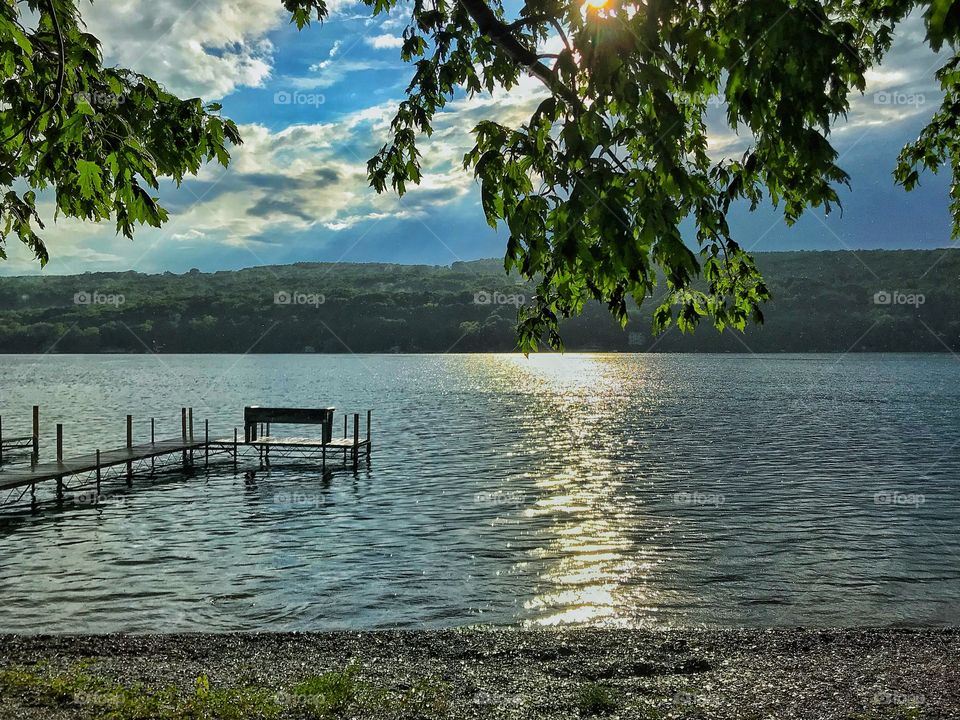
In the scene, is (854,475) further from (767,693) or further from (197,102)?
(197,102)

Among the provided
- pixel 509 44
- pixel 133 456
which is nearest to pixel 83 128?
pixel 509 44

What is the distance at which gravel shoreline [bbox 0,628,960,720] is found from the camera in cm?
999

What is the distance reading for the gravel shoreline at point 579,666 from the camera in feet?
32.8

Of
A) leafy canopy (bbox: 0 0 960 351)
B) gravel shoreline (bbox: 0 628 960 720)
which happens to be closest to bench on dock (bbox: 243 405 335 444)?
gravel shoreline (bbox: 0 628 960 720)

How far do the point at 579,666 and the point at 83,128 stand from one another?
996 centimetres

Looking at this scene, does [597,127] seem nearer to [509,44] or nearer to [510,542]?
[509,44]

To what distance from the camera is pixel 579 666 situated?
1184 centimetres

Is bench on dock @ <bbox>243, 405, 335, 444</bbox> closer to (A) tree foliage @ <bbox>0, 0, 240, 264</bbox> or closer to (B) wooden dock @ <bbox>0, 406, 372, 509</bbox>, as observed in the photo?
(B) wooden dock @ <bbox>0, 406, 372, 509</bbox>

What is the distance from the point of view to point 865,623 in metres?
16.3

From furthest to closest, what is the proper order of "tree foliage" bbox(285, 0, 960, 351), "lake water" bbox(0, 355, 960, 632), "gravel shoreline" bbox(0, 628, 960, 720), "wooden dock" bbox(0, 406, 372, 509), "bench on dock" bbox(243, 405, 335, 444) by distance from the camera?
"bench on dock" bbox(243, 405, 335, 444)
"wooden dock" bbox(0, 406, 372, 509)
"lake water" bbox(0, 355, 960, 632)
"gravel shoreline" bbox(0, 628, 960, 720)
"tree foliage" bbox(285, 0, 960, 351)

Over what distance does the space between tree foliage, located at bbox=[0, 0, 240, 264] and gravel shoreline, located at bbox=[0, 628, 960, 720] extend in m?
6.45

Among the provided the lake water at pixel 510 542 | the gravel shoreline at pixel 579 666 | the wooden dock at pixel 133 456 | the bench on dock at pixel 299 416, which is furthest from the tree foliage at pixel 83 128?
the bench on dock at pixel 299 416

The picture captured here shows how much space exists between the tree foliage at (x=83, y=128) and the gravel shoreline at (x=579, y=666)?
Result: 645cm

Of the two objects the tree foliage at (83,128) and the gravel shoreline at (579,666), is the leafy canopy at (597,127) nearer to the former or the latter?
the tree foliage at (83,128)
